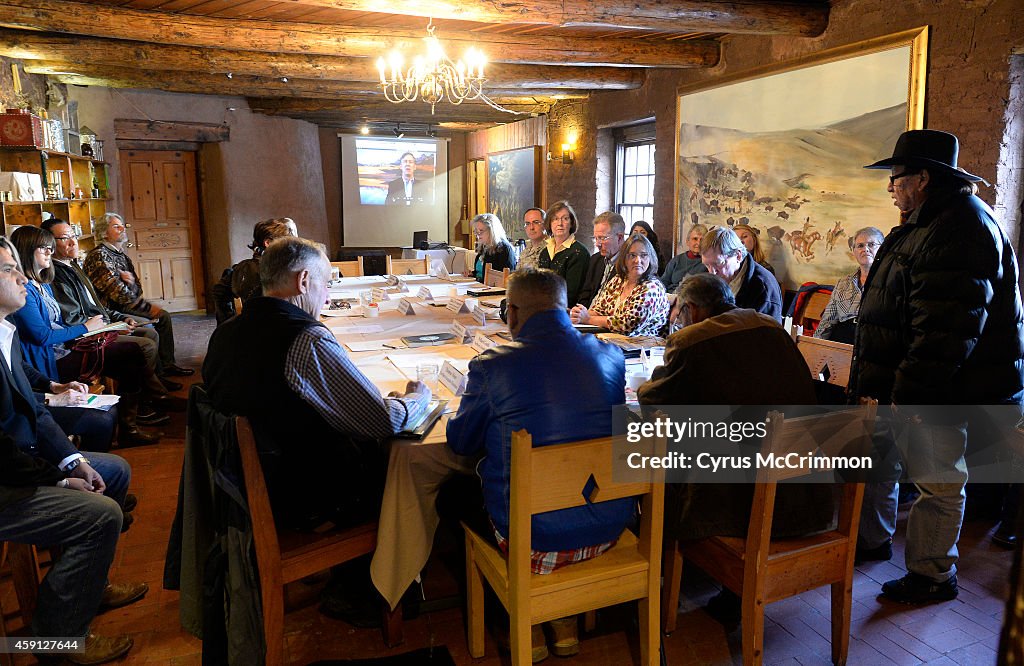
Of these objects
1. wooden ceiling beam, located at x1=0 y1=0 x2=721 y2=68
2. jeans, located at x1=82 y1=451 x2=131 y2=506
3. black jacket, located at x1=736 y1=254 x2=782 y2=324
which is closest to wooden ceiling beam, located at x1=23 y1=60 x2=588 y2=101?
wooden ceiling beam, located at x1=0 y1=0 x2=721 y2=68

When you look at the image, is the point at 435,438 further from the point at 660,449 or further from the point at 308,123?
the point at 308,123

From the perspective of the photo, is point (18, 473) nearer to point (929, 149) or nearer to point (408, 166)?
point (929, 149)

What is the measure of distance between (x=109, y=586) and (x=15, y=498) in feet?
2.44

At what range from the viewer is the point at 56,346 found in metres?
4.08

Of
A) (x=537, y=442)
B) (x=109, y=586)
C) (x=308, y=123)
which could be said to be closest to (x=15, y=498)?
(x=109, y=586)

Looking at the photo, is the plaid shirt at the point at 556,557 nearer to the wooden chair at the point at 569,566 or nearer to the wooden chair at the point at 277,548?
the wooden chair at the point at 569,566

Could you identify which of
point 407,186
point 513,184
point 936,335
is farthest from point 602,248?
point 407,186

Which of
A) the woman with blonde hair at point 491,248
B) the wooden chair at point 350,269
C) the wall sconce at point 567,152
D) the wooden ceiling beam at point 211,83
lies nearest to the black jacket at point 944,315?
the woman with blonde hair at point 491,248

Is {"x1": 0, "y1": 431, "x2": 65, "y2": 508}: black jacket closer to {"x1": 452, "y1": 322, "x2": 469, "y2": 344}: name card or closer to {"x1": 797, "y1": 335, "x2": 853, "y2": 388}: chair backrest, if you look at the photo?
{"x1": 452, "y1": 322, "x2": 469, "y2": 344}: name card

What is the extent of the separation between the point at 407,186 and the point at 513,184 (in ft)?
8.80

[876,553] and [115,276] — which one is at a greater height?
[115,276]

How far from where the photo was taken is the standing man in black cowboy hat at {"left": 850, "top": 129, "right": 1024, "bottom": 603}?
90.3 inches

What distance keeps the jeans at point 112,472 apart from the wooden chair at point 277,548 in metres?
0.93

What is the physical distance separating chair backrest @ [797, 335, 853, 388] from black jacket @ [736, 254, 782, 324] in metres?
0.72
